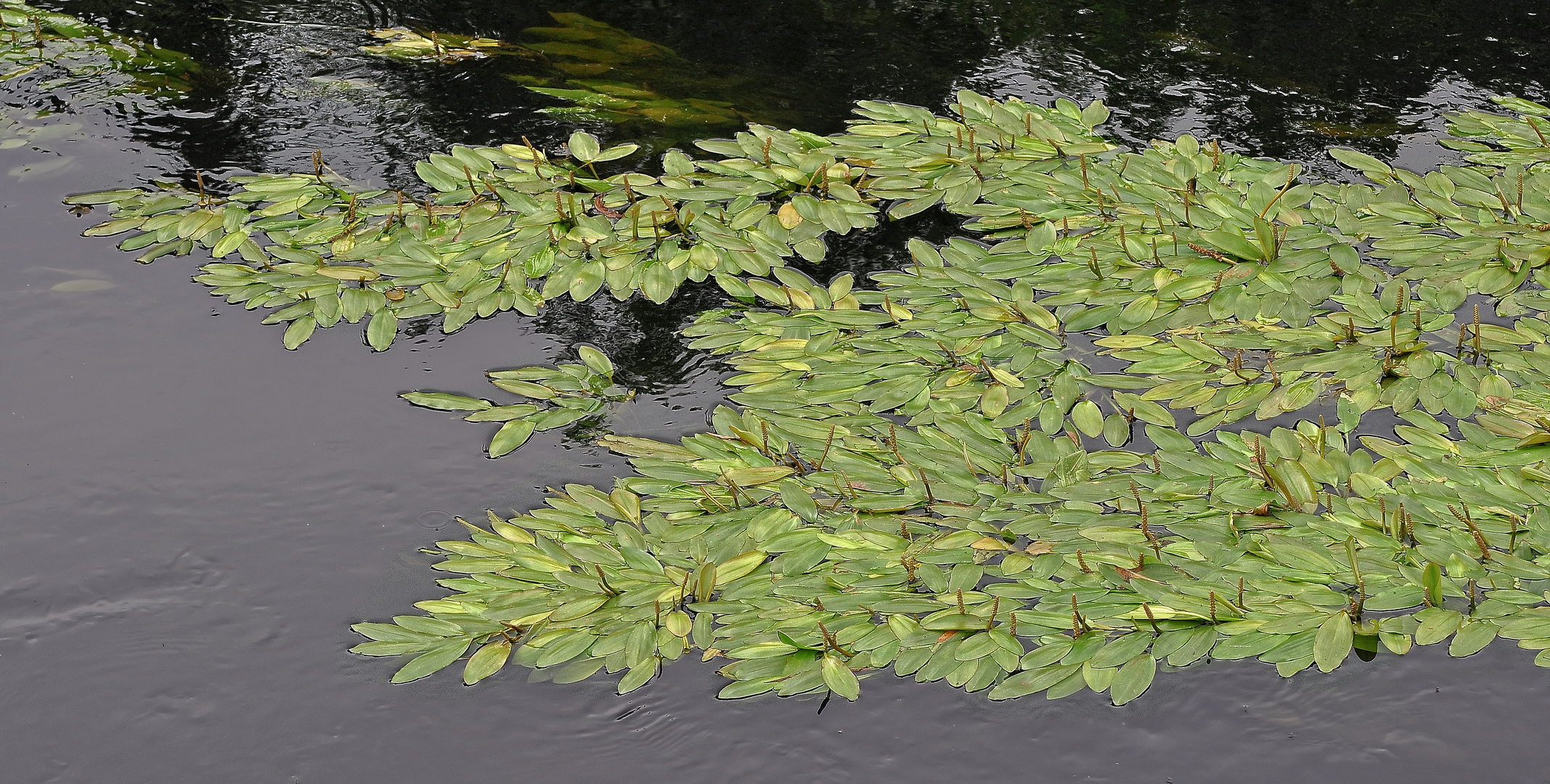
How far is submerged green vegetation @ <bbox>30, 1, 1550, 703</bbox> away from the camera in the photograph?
9.51 feet

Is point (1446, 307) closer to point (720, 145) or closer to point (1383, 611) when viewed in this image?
point (1383, 611)

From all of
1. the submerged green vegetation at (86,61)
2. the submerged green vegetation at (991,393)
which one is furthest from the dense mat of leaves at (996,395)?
the submerged green vegetation at (86,61)

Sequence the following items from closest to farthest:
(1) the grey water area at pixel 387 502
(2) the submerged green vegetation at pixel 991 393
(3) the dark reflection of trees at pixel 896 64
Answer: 1. (1) the grey water area at pixel 387 502
2. (2) the submerged green vegetation at pixel 991 393
3. (3) the dark reflection of trees at pixel 896 64

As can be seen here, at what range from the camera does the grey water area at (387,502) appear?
270cm

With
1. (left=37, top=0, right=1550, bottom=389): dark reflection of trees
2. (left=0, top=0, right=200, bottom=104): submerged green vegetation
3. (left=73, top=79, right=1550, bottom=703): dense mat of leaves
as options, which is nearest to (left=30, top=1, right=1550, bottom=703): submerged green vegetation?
(left=73, top=79, right=1550, bottom=703): dense mat of leaves

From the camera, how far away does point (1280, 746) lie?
2.66m

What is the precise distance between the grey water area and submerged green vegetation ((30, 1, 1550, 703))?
3.8 inches

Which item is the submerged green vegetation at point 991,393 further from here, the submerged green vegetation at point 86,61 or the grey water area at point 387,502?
the submerged green vegetation at point 86,61

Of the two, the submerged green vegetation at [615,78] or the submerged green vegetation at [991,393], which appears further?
the submerged green vegetation at [615,78]

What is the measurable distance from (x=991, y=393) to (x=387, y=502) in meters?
1.77

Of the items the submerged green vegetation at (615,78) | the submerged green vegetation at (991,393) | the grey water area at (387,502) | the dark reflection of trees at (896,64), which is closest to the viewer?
the grey water area at (387,502)

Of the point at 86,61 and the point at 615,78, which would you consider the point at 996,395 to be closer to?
the point at 615,78

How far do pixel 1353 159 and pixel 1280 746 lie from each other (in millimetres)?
2891

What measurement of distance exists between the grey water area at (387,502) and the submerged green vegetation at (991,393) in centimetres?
10
